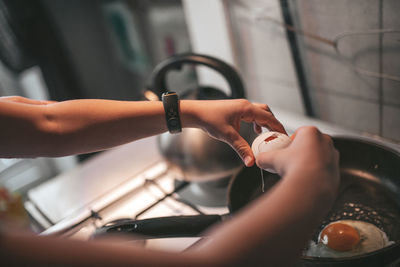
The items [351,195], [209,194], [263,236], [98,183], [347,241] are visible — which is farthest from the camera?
[98,183]

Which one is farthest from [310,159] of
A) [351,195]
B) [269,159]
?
[351,195]

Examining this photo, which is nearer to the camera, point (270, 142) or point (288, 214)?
point (288, 214)

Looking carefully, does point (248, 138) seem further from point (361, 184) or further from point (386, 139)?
point (386, 139)

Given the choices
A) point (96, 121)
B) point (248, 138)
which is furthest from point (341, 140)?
point (96, 121)

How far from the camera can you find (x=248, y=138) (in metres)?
0.61

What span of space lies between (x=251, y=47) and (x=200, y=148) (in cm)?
39

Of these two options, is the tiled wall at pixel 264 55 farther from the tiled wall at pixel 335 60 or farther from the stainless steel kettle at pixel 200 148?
the stainless steel kettle at pixel 200 148

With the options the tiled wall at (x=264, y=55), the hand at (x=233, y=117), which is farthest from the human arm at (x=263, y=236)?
the tiled wall at (x=264, y=55)

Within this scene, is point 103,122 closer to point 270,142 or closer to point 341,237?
point 270,142

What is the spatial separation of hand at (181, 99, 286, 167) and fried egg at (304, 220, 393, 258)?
0.19 meters

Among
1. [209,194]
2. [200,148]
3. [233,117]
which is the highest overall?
[233,117]

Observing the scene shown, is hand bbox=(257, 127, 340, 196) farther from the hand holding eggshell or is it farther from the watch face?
the watch face

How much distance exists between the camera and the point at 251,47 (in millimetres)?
932

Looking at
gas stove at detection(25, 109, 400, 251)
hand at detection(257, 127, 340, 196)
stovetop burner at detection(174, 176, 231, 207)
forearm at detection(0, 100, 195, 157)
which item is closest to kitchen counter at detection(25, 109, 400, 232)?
gas stove at detection(25, 109, 400, 251)
